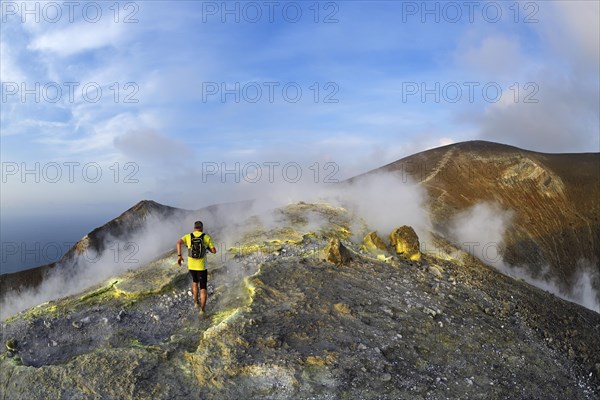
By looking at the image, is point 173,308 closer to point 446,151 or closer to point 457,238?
point 457,238

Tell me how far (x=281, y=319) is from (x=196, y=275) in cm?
236

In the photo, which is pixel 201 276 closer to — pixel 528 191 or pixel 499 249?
pixel 499 249

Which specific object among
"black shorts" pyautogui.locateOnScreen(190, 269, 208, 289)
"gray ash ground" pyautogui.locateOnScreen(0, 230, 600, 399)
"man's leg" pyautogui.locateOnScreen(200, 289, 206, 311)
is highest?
"black shorts" pyautogui.locateOnScreen(190, 269, 208, 289)

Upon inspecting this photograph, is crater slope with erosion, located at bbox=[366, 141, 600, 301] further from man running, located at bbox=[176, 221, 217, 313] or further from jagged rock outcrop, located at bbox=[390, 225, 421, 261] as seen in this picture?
man running, located at bbox=[176, 221, 217, 313]

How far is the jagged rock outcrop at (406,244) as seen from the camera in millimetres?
15290

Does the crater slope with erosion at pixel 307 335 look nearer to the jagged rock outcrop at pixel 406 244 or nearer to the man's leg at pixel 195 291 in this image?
the jagged rock outcrop at pixel 406 244

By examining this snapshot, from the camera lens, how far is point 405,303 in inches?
470

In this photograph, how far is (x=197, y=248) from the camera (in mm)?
11031

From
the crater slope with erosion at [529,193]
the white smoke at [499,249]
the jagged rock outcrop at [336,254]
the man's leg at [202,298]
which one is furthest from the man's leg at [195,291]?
the crater slope with erosion at [529,193]

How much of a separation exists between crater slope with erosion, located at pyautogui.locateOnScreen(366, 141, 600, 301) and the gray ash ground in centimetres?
1115

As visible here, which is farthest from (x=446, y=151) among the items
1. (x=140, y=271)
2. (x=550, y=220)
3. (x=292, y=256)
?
(x=140, y=271)

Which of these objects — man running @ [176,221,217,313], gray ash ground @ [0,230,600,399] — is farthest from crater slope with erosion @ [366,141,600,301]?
man running @ [176,221,217,313]

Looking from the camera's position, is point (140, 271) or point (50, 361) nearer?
point (50, 361)

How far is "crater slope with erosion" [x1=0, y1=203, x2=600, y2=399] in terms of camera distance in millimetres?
8805
